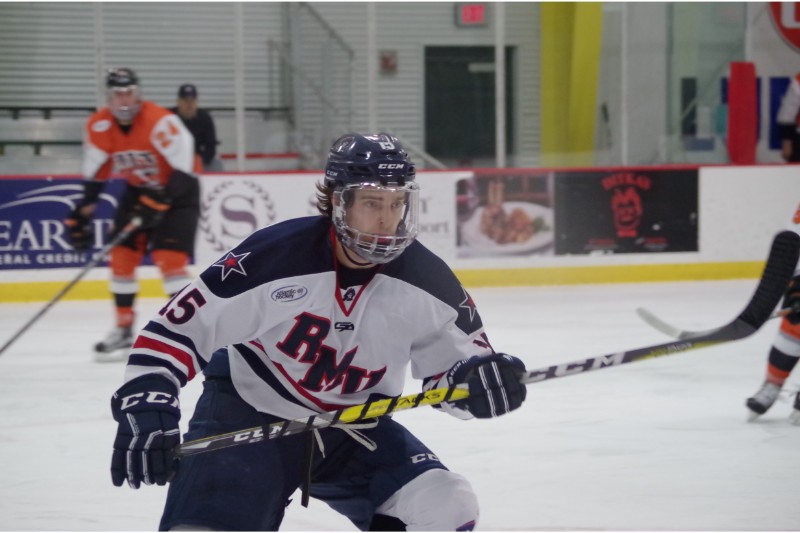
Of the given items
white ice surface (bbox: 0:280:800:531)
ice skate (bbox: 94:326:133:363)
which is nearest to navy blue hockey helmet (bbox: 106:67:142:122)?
ice skate (bbox: 94:326:133:363)

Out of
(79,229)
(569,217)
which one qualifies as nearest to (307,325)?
(79,229)

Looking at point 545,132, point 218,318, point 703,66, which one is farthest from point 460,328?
point 703,66

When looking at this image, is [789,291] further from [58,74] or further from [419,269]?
[58,74]

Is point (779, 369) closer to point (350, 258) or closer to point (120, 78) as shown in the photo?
point (350, 258)

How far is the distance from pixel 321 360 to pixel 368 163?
36 centimetres

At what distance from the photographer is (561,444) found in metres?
3.42

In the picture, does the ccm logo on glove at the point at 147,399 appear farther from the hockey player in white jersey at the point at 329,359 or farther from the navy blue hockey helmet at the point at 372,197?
the navy blue hockey helmet at the point at 372,197

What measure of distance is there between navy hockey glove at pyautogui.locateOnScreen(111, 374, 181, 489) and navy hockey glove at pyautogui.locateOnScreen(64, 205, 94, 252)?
3.55 meters

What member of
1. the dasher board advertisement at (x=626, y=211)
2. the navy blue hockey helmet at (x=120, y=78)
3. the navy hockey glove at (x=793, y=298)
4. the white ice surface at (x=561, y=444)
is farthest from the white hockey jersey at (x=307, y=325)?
the dasher board advertisement at (x=626, y=211)

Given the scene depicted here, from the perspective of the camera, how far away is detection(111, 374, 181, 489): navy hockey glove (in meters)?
1.78

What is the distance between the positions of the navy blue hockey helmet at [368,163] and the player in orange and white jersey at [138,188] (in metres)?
3.14

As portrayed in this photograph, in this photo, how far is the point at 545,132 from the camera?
813 cm

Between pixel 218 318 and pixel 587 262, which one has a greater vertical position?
pixel 218 318

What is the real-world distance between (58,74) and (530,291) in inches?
159
